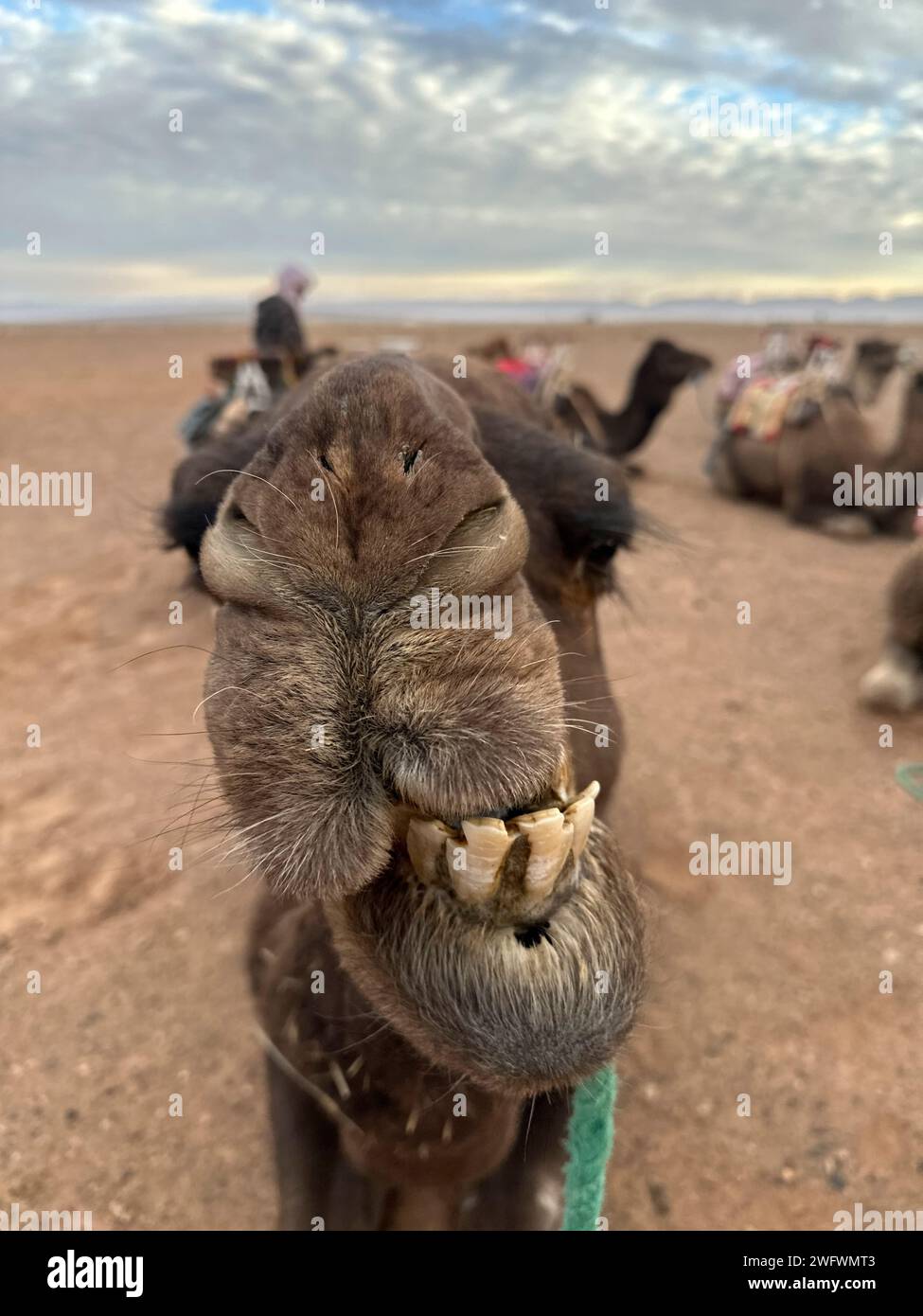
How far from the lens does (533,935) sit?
1374 millimetres

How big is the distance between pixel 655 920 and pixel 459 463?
1.05 meters

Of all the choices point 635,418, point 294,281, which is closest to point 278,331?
point 294,281

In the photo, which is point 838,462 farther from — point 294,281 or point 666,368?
point 294,281

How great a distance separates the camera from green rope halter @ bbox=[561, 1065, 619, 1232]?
1970mm

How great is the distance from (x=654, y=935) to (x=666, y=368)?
11.5 meters

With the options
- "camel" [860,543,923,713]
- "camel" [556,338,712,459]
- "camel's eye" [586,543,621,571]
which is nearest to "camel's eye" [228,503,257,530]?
"camel's eye" [586,543,621,571]

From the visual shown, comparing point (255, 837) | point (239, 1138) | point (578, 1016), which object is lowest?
point (239, 1138)

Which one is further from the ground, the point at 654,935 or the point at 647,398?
the point at 647,398

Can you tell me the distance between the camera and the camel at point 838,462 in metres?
9.20

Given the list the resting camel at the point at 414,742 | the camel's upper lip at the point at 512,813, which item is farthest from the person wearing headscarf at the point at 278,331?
the camel's upper lip at the point at 512,813

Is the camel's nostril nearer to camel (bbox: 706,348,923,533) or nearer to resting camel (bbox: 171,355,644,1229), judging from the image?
resting camel (bbox: 171,355,644,1229)

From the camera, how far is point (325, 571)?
3.99 ft
